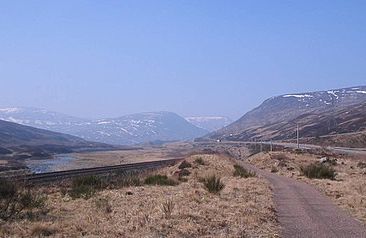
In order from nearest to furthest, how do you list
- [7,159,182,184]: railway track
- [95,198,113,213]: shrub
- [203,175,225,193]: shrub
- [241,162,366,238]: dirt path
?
[241,162,366,238]: dirt path
[95,198,113,213]: shrub
[203,175,225,193]: shrub
[7,159,182,184]: railway track

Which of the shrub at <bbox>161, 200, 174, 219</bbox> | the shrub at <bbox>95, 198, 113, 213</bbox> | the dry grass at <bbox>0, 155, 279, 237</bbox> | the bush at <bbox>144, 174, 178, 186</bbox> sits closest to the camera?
the dry grass at <bbox>0, 155, 279, 237</bbox>

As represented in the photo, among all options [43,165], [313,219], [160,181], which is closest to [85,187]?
[160,181]

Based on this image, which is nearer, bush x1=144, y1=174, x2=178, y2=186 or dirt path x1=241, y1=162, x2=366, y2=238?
dirt path x1=241, y1=162, x2=366, y2=238

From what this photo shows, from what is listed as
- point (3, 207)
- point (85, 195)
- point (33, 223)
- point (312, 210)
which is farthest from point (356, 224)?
point (85, 195)

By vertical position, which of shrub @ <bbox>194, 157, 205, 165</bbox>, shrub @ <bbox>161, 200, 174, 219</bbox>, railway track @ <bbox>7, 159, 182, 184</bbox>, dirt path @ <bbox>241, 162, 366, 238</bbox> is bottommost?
dirt path @ <bbox>241, 162, 366, 238</bbox>

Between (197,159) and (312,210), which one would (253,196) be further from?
(197,159)

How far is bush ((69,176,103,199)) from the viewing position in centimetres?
2584

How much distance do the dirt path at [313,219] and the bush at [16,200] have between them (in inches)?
308

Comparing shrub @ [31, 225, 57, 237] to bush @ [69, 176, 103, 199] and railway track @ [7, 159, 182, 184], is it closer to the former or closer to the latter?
railway track @ [7, 159, 182, 184]

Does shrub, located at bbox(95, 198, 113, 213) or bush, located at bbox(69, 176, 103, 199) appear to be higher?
bush, located at bbox(69, 176, 103, 199)

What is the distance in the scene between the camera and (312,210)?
20.0m

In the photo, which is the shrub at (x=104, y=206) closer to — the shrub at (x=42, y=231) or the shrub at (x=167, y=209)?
the shrub at (x=167, y=209)

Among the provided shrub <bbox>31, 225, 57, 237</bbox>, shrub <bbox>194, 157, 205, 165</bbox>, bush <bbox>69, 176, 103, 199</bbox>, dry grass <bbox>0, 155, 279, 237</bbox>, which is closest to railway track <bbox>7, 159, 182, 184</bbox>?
bush <bbox>69, 176, 103, 199</bbox>

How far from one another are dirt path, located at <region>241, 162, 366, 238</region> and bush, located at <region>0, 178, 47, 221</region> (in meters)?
7.81
